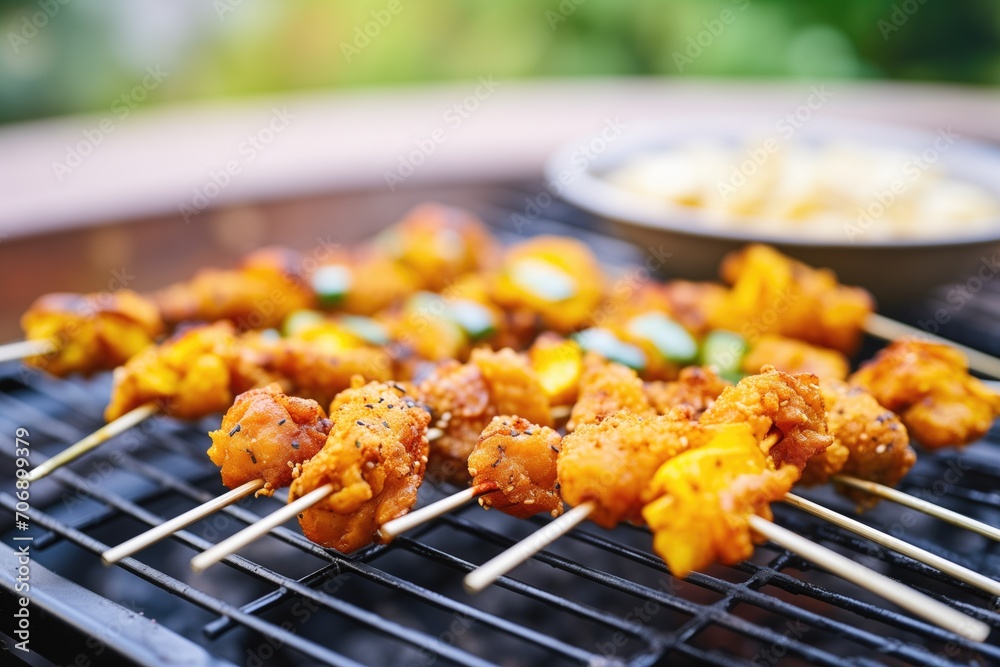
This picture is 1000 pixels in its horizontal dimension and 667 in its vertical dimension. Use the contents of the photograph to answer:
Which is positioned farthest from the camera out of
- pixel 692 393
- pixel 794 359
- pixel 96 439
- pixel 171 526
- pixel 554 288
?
pixel 554 288

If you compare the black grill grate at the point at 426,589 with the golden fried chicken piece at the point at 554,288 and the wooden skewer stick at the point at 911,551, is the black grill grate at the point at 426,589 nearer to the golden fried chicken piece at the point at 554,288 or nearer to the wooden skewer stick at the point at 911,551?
the wooden skewer stick at the point at 911,551

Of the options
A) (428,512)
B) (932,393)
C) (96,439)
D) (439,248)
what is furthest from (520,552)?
(439,248)

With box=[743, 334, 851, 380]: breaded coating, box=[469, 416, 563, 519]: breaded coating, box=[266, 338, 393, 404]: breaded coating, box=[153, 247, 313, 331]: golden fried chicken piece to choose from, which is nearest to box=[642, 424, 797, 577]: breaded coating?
box=[469, 416, 563, 519]: breaded coating

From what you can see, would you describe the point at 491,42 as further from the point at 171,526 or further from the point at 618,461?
the point at 171,526

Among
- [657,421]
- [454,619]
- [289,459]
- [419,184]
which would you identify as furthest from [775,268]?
[419,184]

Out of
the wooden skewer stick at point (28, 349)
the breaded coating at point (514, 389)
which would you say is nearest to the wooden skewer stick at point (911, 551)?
the breaded coating at point (514, 389)

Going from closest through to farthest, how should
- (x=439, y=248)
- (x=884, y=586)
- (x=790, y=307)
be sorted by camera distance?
(x=884, y=586) < (x=790, y=307) < (x=439, y=248)

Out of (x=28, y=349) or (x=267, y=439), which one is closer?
(x=267, y=439)

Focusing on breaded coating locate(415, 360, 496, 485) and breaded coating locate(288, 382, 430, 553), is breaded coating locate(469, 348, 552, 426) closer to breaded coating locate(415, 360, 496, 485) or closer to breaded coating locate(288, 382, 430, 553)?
breaded coating locate(415, 360, 496, 485)
